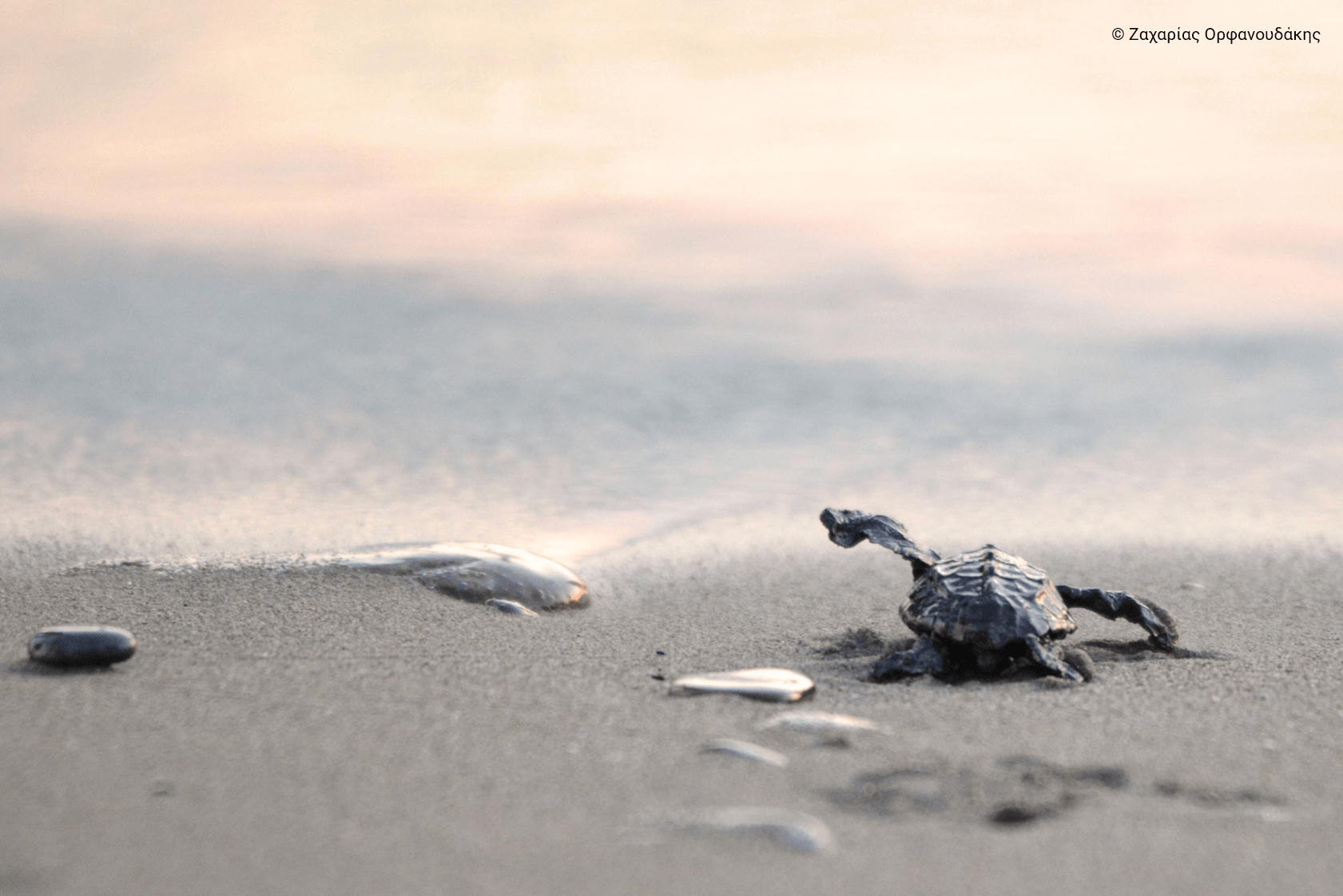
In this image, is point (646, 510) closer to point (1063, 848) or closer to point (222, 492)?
point (222, 492)

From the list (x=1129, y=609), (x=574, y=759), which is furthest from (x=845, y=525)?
(x=574, y=759)

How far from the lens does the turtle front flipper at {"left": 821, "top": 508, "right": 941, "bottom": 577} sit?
12.2ft

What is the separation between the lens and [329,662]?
2.79 metres

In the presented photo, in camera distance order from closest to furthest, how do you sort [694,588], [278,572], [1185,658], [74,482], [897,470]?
[1185,658]
[278,572]
[694,588]
[74,482]
[897,470]

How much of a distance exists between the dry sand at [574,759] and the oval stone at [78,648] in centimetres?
6

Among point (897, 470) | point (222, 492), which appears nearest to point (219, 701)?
point (222, 492)

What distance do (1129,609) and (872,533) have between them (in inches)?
34.7

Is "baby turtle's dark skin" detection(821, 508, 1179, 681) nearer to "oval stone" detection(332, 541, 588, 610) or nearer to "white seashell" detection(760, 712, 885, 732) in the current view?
"white seashell" detection(760, 712, 885, 732)

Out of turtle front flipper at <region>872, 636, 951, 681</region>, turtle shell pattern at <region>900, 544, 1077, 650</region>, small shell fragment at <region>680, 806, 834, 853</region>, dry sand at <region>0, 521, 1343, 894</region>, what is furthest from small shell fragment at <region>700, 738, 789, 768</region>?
turtle shell pattern at <region>900, 544, 1077, 650</region>

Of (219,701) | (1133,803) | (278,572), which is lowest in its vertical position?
(1133,803)

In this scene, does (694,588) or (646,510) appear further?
(646,510)

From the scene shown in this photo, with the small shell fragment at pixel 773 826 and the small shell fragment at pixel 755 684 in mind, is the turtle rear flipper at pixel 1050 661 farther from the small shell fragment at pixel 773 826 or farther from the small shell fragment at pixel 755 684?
the small shell fragment at pixel 773 826

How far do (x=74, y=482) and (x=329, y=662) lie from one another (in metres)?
3.61

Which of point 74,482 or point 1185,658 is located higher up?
point 74,482
